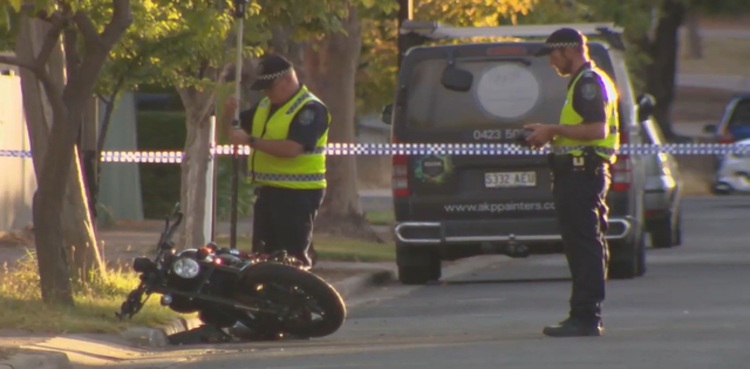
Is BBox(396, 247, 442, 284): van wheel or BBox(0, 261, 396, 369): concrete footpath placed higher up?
BBox(0, 261, 396, 369): concrete footpath

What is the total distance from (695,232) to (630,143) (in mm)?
9282

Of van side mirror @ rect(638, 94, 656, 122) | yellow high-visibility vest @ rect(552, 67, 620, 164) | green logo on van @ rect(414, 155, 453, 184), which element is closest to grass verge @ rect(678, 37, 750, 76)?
van side mirror @ rect(638, 94, 656, 122)

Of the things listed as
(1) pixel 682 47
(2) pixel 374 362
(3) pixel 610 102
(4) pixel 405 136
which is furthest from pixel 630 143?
(1) pixel 682 47

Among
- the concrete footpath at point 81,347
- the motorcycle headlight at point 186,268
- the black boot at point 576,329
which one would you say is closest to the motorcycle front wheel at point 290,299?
the motorcycle headlight at point 186,268

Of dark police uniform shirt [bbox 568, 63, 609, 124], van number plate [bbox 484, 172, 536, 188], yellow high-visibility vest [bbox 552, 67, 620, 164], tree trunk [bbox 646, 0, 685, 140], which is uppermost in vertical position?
dark police uniform shirt [bbox 568, 63, 609, 124]

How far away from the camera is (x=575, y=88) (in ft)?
35.8

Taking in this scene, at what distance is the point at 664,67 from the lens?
43.1 meters

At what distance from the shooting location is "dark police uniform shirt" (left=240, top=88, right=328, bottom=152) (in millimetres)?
11594

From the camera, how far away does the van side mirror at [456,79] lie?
15289 millimetres

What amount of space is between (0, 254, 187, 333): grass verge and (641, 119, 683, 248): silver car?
302 inches

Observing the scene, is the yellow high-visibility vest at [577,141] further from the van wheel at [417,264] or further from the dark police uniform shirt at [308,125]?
the van wheel at [417,264]

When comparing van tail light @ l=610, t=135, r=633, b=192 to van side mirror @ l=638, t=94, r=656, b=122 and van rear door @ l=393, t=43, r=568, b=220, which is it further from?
van side mirror @ l=638, t=94, r=656, b=122

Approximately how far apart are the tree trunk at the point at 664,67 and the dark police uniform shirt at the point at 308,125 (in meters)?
31.3

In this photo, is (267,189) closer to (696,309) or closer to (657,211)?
(696,309)
